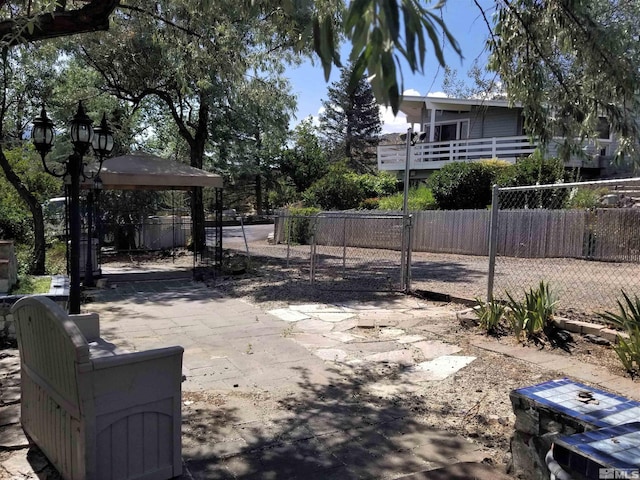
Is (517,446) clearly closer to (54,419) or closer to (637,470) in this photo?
(637,470)

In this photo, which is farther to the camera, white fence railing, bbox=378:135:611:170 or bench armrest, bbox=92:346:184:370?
white fence railing, bbox=378:135:611:170

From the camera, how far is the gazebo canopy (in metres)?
10.4

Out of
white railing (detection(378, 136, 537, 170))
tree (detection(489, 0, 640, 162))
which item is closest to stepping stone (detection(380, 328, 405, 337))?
tree (detection(489, 0, 640, 162))

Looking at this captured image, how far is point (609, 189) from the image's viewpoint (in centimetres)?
1459

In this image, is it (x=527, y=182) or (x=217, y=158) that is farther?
(x=217, y=158)

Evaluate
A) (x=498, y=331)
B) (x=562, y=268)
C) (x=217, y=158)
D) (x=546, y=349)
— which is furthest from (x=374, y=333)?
(x=217, y=158)

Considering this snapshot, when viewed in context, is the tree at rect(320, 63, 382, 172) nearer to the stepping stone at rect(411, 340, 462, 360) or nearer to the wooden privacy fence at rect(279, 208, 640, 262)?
the wooden privacy fence at rect(279, 208, 640, 262)

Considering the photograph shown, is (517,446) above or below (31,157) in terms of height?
below

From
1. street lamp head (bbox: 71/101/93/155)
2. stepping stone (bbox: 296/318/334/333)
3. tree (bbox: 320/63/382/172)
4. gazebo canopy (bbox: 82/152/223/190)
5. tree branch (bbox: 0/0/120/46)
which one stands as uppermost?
tree (bbox: 320/63/382/172)

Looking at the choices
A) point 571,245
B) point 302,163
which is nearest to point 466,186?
point 571,245

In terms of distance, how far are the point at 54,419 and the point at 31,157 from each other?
1316 centimetres

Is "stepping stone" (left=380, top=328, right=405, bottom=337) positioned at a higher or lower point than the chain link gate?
lower

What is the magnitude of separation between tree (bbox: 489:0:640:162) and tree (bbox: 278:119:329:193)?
2919cm

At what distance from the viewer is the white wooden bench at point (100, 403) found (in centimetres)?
250
